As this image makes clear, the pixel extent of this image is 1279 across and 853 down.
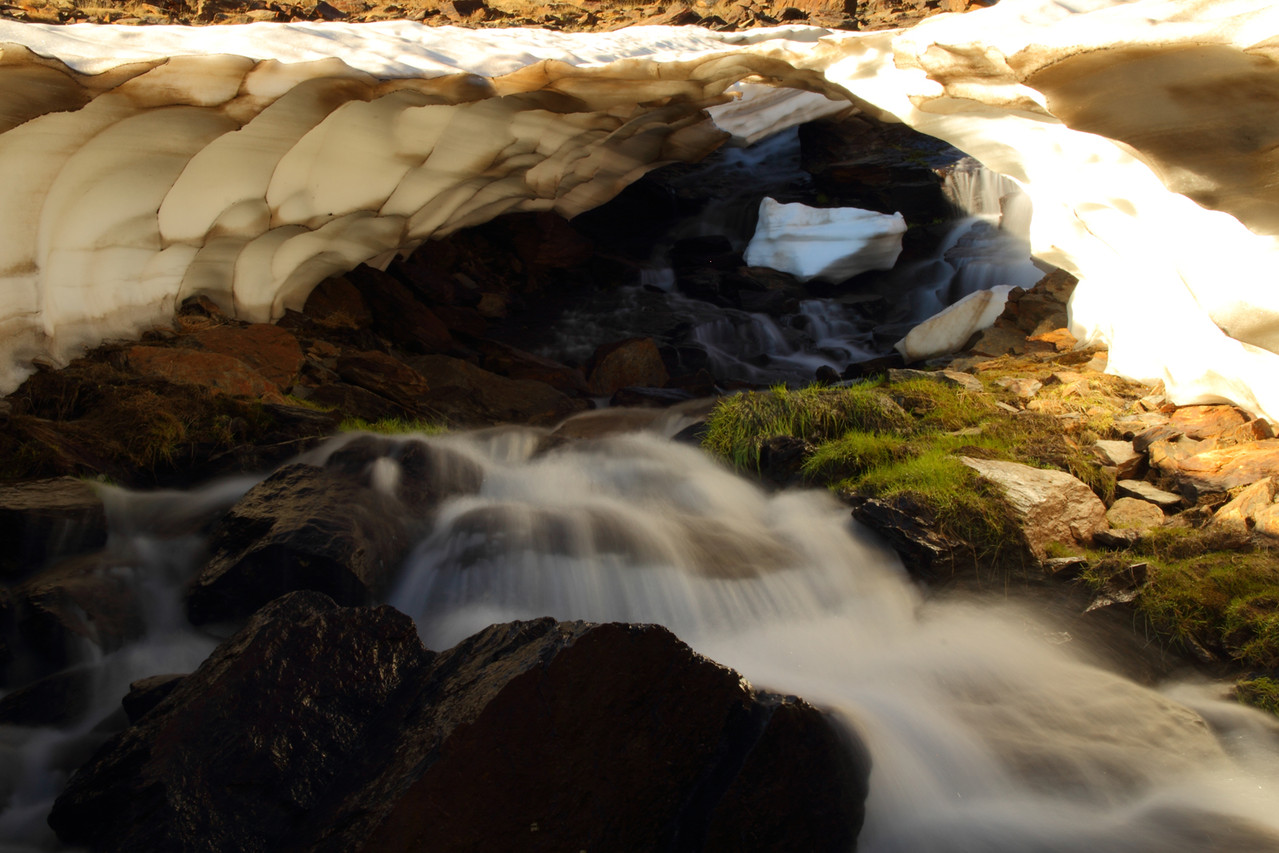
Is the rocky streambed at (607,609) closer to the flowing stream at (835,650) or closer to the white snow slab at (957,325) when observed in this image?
the flowing stream at (835,650)

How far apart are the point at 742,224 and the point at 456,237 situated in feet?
16.1

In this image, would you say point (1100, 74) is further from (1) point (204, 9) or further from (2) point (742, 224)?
(1) point (204, 9)

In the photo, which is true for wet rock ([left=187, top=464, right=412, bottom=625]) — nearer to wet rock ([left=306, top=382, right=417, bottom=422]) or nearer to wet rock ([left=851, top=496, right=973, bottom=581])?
wet rock ([left=306, top=382, right=417, bottom=422])

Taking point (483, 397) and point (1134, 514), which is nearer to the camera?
point (1134, 514)

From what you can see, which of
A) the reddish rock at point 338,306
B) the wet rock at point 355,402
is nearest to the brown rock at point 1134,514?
the wet rock at point 355,402

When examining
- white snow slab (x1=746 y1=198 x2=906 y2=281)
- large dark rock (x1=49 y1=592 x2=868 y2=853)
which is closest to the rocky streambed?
large dark rock (x1=49 y1=592 x2=868 y2=853)

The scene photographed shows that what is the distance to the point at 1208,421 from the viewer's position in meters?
5.10

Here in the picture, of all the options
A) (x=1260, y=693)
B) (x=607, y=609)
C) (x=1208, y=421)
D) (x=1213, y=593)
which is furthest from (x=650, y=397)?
(x=1260, y=693)

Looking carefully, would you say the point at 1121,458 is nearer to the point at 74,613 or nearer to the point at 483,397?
the point at 483,397

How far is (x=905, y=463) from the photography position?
17.3ft

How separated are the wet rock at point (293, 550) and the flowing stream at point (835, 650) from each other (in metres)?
0.18

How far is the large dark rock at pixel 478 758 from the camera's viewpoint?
7.74ft

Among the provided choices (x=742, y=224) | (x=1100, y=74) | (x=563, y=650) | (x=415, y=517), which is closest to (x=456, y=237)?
(x=742, y=224)

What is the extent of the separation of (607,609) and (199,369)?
12.6ft
